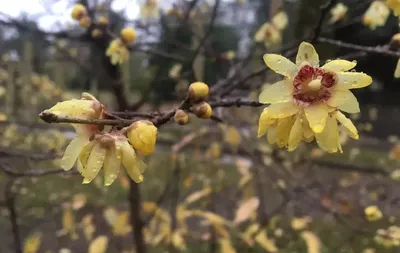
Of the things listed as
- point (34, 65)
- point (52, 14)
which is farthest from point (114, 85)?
point (34, 65)

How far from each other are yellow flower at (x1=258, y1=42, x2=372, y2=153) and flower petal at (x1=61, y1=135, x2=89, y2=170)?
0.15 metres

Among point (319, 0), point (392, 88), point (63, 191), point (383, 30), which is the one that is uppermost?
point (392, 88)

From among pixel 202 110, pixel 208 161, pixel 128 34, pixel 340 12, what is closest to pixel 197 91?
pixel 202 110

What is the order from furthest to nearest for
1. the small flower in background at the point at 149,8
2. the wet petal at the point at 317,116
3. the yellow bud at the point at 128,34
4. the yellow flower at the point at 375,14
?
the small flower in background at the point at 149,8 → the yellow flower at the point at 375,14 → the yellow bud at the point at 128,34 → the wet petal at the point at 317,116

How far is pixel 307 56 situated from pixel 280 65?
3 cm

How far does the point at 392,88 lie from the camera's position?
15.9 ft

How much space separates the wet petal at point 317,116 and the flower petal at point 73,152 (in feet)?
0.61

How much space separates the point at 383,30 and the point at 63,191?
6.43 feet

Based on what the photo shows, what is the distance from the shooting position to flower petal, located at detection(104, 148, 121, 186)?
407mm

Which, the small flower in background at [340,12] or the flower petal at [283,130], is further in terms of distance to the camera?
the small flower in background at [340,12]

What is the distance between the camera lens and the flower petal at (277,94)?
40cm

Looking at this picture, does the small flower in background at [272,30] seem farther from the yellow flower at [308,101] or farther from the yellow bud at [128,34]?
the yellow flower at [308,101]

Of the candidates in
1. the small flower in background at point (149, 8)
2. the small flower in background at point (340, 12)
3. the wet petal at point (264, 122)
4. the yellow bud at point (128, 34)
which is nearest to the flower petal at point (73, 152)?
the wet petal at point (264, 122)

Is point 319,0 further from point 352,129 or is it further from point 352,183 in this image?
point 352,183
